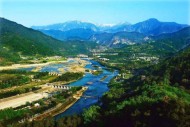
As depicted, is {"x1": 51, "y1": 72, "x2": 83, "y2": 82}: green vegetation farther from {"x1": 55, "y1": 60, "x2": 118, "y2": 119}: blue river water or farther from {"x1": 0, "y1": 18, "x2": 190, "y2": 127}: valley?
{"x1": 55, "y1": 60, "x2": 118, "y2": 119}: blue river water

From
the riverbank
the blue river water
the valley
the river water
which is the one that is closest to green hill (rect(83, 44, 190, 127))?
the valley

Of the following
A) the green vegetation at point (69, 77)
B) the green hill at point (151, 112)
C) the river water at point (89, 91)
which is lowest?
the river water at point (89, 91)

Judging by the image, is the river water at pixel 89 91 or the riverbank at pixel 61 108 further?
the river water at pixel 89 91

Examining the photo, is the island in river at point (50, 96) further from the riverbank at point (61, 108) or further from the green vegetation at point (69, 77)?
the green vegetation at point (69, 77)

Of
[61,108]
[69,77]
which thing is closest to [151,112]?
[61,108]

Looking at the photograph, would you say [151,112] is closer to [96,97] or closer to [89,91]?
[96,97]

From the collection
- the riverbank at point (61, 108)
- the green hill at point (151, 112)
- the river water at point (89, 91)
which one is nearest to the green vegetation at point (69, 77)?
the river water at point (89, 91)

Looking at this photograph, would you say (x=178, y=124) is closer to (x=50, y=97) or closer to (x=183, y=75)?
(x=183, y=75)

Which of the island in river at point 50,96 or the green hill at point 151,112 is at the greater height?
the green hill at point 151,112

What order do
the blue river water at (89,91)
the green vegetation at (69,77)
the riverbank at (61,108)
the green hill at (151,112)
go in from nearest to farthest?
the green hill at (151,112)
the riverbank at (61,108)
the blue river water at (89,91)
the green vegetation at (69,77)

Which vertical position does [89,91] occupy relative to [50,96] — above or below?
below

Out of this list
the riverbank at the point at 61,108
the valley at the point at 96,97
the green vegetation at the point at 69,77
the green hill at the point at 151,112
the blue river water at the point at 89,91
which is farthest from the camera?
the green vegetation at the point at 69,77
